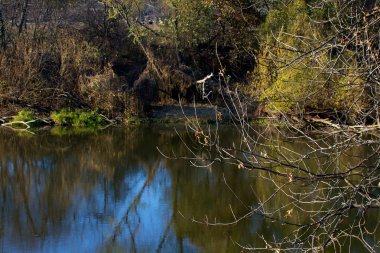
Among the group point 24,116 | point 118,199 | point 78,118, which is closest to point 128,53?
point 78,118

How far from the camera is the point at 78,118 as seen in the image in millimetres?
14398

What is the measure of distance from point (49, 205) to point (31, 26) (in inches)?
432

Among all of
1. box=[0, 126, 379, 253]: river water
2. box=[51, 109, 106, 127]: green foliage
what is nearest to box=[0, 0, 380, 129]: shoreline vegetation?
box=[51, 109, 106, 127]: green foliage

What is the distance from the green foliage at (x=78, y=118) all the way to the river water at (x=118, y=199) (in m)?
1.90

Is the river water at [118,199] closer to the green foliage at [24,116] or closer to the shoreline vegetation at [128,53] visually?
the green foliage at [24,116]

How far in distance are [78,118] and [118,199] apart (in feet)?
21.2

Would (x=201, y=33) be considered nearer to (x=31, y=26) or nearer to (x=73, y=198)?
(x=31, y=26)

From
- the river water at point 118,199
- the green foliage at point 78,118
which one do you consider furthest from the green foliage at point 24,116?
the river water at point 118,199

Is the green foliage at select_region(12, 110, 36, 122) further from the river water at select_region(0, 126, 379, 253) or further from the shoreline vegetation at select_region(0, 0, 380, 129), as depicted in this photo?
the river water at select_region(0, 126, 379, 253)

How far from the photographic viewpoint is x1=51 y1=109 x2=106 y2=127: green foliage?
47.0 feet

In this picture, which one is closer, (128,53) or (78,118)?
(78,118)

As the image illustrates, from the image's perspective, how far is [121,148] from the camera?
11.7m

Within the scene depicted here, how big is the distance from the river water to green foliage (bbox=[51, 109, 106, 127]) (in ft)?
6.24

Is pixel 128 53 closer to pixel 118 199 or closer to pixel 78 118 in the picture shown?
pixel 78 118
